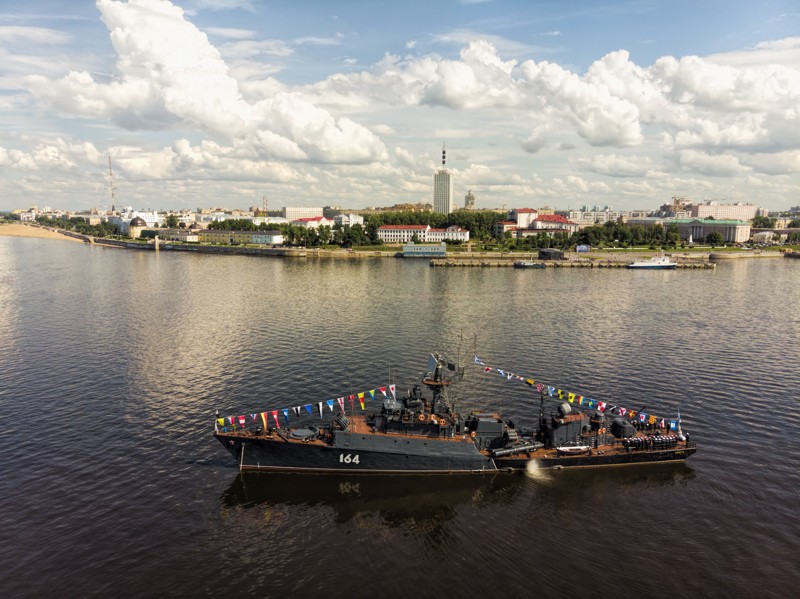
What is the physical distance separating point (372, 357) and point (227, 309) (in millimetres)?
37965

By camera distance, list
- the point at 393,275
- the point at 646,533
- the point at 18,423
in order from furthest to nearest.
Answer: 1. the point at 393,275
2. the point at 18,423
3. the point at 646,533

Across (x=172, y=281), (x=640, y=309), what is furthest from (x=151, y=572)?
(x=172, y=281)

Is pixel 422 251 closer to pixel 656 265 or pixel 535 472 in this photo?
pixel 656 265

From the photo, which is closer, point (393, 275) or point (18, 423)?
point (18, 423)

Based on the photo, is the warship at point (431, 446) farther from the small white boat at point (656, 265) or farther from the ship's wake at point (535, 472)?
the small white boat at point (656, 265)

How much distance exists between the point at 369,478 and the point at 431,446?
4.72 meters

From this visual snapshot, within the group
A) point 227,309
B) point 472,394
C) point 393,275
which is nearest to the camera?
point 472,394

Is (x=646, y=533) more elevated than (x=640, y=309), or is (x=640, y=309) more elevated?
(x=640, y=309)

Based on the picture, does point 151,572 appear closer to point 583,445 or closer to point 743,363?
point 583,445

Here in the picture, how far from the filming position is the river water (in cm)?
2467

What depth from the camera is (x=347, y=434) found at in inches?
1294

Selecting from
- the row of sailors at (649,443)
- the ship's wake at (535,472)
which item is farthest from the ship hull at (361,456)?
the row of sailors at (649,443)

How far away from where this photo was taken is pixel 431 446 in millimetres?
33062

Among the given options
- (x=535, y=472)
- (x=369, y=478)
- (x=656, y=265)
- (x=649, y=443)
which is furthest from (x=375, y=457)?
(x=656, y=265)
